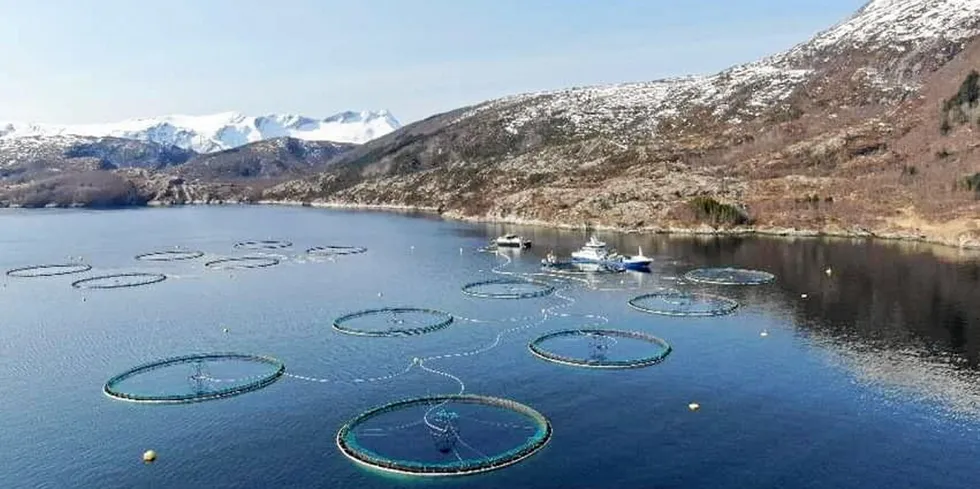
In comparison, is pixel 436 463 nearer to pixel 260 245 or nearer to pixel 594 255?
pixel 594 255

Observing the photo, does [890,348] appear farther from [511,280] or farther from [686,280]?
[511,280]

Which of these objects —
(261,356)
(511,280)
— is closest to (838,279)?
(511,280)

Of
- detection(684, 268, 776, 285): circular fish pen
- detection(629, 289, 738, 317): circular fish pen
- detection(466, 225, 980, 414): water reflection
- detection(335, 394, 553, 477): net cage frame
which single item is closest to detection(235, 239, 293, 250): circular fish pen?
detection(466, 225, 980, 414): water reflection

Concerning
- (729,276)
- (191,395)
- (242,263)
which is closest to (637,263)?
(729,276)

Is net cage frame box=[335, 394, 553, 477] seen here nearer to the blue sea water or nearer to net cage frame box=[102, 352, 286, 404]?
the blue sea water

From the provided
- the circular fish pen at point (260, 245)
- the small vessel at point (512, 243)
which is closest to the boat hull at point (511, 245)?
the small vessel at point (512, 243)

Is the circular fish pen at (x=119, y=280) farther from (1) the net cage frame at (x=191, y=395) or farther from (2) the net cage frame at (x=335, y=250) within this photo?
(1) the net cage frame at (x=191, y=395)
